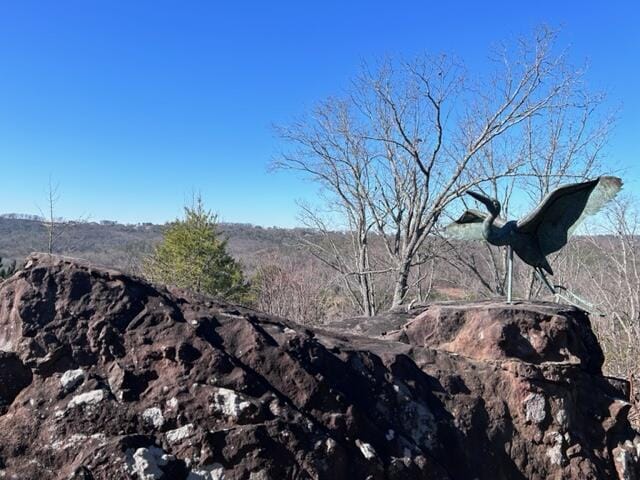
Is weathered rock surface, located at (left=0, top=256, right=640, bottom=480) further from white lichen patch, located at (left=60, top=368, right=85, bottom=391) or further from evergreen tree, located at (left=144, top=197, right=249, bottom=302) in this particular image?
evergreen tree, located at (left=144, top=197, right=249, bottom=302)

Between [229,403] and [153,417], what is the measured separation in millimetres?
342

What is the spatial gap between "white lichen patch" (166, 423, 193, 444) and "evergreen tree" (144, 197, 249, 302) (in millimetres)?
18714

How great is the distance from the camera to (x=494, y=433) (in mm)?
3271

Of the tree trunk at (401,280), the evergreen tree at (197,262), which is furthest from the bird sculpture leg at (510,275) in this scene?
the evergreen tree at (197,262)

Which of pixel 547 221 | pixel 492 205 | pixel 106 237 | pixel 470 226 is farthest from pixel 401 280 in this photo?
pixel 106 237

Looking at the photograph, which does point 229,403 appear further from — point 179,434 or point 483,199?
point 483,199

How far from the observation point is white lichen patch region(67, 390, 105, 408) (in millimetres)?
2426

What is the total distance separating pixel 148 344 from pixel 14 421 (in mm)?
651

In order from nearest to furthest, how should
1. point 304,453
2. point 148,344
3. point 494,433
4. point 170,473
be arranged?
1. point 170,473
2. point 304,453
3. point 148,344
4. point 494,433

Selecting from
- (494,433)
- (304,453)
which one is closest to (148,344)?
(304,453)

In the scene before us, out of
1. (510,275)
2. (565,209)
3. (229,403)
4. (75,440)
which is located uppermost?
(565,209)

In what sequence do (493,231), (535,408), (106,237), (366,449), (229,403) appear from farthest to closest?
(106,237)
(493,231)
(535,408)
(366,449)
(229,403)

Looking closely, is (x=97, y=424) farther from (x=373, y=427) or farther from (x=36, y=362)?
(x=373, y=427)

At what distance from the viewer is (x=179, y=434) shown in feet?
7.84
